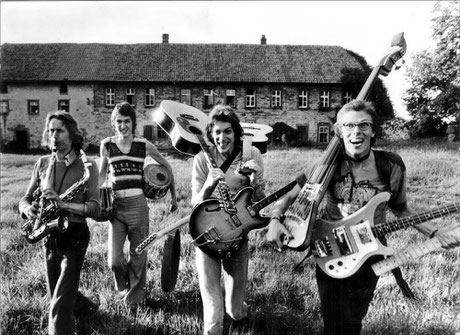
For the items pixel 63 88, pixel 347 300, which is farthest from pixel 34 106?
pixel 347 300

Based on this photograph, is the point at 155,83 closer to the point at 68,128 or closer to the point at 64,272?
the point at 68,128

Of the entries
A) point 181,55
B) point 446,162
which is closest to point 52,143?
point 446,162

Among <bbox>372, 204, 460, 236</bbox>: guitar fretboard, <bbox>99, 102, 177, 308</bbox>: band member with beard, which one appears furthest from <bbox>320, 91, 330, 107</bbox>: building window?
<bbox>372, 204, 460, 236</bbox>: guitar fretboard

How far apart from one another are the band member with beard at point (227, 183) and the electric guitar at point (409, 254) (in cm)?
113

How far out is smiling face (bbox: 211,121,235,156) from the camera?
11.2 ft

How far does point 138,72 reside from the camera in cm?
1043

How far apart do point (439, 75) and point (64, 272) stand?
5.22m

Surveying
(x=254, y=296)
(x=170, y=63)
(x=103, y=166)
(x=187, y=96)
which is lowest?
(x=254, y=296)

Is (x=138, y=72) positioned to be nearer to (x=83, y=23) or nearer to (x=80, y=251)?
(x=83, y=23)

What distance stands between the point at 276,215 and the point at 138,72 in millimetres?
8485

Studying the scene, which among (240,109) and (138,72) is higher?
(138,72)

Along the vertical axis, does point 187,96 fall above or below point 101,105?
above

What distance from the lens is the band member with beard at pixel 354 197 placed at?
9.32 ft

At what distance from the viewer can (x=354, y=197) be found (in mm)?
2924
